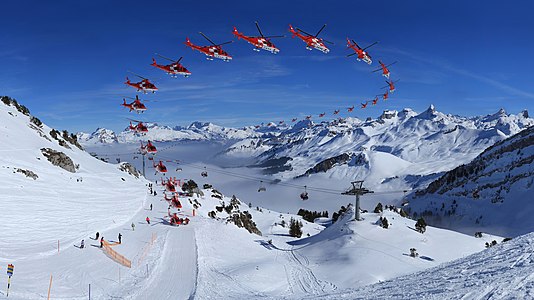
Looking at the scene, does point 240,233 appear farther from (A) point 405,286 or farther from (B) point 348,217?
(A) point 405,286

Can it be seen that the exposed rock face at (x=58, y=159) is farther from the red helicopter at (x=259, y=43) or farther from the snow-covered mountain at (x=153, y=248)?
the red helicopter at (x=259, y=43)

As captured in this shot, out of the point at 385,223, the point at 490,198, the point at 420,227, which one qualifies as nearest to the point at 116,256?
the point at 385,223

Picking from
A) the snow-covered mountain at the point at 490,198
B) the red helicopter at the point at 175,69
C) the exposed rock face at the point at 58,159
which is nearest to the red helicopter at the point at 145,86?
the red helicopter at the point at 175,69

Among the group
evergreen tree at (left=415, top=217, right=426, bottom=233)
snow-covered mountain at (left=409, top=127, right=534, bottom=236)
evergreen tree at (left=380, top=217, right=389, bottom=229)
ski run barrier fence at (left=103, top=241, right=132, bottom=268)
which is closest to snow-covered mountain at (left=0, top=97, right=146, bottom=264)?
ski run barrier fence at (left=103, top=241, right=132, bottom=268)

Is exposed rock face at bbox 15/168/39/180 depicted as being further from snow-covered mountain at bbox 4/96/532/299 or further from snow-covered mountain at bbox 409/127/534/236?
snow-covered mountain at bbox 409/127/534/236

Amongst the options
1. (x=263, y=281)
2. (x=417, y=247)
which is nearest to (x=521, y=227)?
(x=417, y=247)
